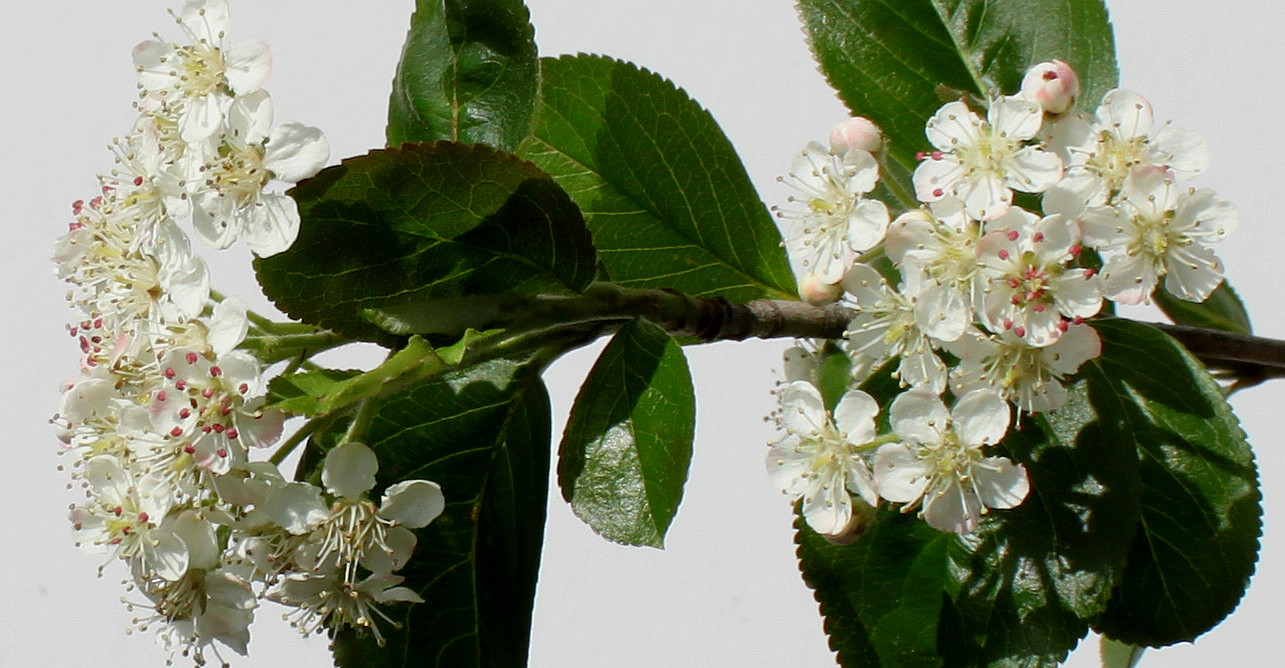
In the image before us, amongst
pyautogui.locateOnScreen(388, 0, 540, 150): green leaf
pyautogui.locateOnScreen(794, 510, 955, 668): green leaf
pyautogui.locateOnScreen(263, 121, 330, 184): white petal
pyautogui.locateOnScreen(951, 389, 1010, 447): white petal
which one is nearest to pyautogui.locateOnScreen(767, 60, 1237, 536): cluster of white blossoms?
pyautogui.locateOnScreen(951, 389, 1010, 447): white petal

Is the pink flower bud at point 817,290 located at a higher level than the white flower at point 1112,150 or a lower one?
lower

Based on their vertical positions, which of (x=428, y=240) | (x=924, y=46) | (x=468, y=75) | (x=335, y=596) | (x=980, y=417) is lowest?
(x=335, y=596)

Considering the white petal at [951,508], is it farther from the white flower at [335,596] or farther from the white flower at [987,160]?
the white flower at [335,596]

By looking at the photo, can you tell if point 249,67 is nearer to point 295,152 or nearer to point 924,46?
point 295,152

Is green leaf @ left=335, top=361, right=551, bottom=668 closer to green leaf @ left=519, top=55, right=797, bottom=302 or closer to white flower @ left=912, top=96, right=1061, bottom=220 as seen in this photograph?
green leaf @ left=519, top=55, right=797, bottom=302

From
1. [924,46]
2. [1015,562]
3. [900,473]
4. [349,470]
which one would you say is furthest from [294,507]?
[924,46]

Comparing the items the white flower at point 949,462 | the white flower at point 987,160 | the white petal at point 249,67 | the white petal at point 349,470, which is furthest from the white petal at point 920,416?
the white petal at point 249,67
